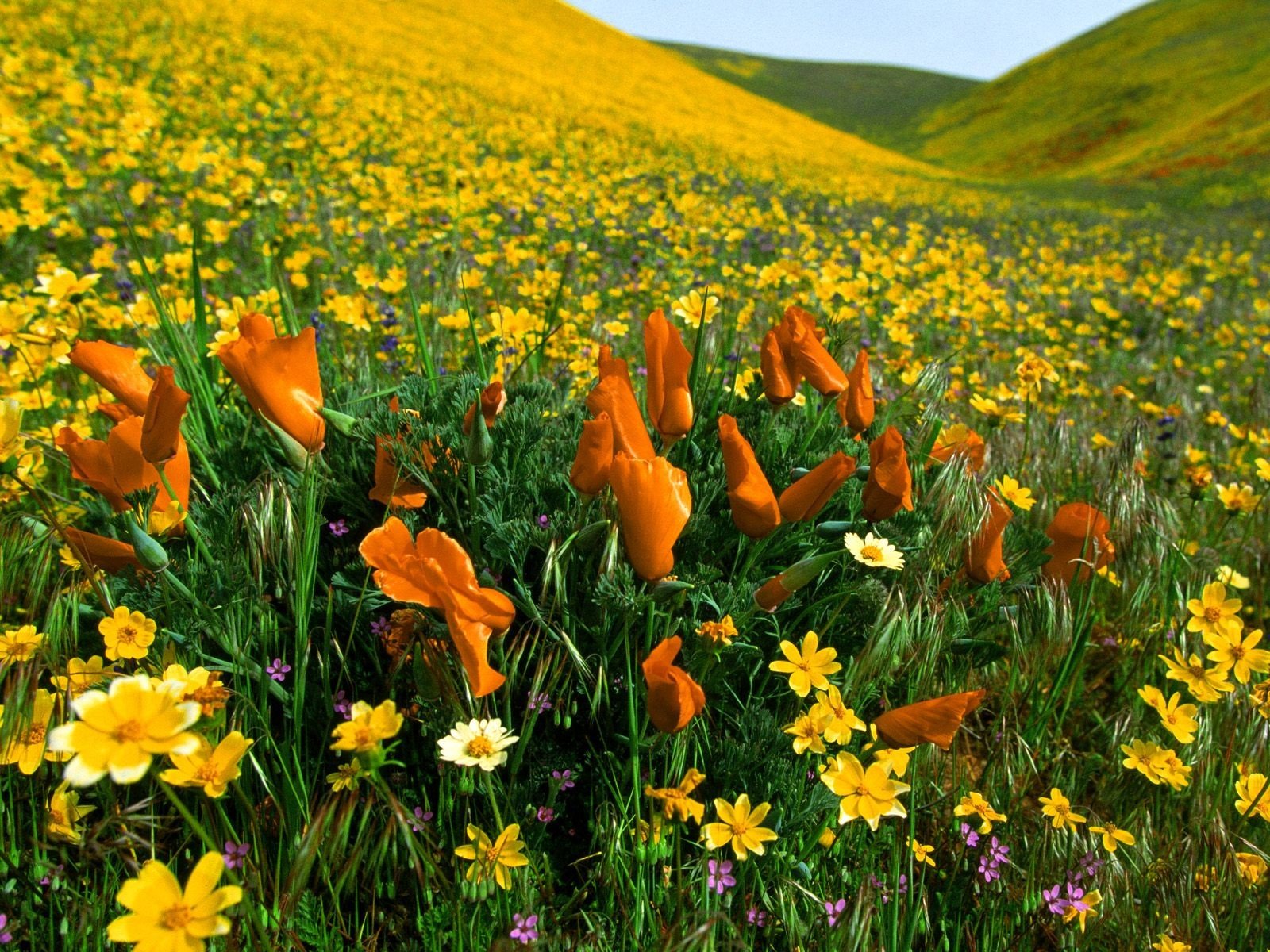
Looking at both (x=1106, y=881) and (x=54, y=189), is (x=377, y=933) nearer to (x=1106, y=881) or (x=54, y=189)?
Answer: (x=1106, y=881)

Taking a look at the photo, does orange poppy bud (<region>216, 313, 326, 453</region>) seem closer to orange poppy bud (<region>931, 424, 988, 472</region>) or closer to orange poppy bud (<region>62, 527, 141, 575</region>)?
orange poppy bud (<region>62, 527, 141, 575</region>)

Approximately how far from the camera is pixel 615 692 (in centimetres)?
149

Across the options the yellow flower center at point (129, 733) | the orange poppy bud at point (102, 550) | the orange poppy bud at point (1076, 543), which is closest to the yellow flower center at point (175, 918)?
the yellow flower center at point (129, 733)

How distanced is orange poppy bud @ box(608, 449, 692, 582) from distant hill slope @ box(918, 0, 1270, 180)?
30564mm

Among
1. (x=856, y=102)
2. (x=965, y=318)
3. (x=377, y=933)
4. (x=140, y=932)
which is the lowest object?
(x=377, y=933)

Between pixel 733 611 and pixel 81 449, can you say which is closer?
pixel 81 449

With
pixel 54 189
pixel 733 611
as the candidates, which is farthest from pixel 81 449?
pixel 54 189

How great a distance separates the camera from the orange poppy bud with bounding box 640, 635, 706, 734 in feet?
3.72

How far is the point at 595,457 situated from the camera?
131 centimetres

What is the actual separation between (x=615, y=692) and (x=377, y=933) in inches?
21.2

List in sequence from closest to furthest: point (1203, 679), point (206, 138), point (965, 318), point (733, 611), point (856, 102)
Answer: point (733, 611) < point (1203, 679) < point (965, 318) < point (206, 138) < point (856, 102)

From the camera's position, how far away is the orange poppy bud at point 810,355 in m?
1.62

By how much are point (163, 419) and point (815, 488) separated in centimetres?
106

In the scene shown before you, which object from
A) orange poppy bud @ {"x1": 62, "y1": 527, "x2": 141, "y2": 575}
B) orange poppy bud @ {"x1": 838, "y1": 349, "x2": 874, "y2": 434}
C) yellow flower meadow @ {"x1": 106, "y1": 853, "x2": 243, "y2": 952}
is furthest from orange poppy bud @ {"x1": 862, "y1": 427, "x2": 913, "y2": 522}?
orange poppy bud @ {"x1": 62, "y1": 527, "x2": 141, "y2": 575}
